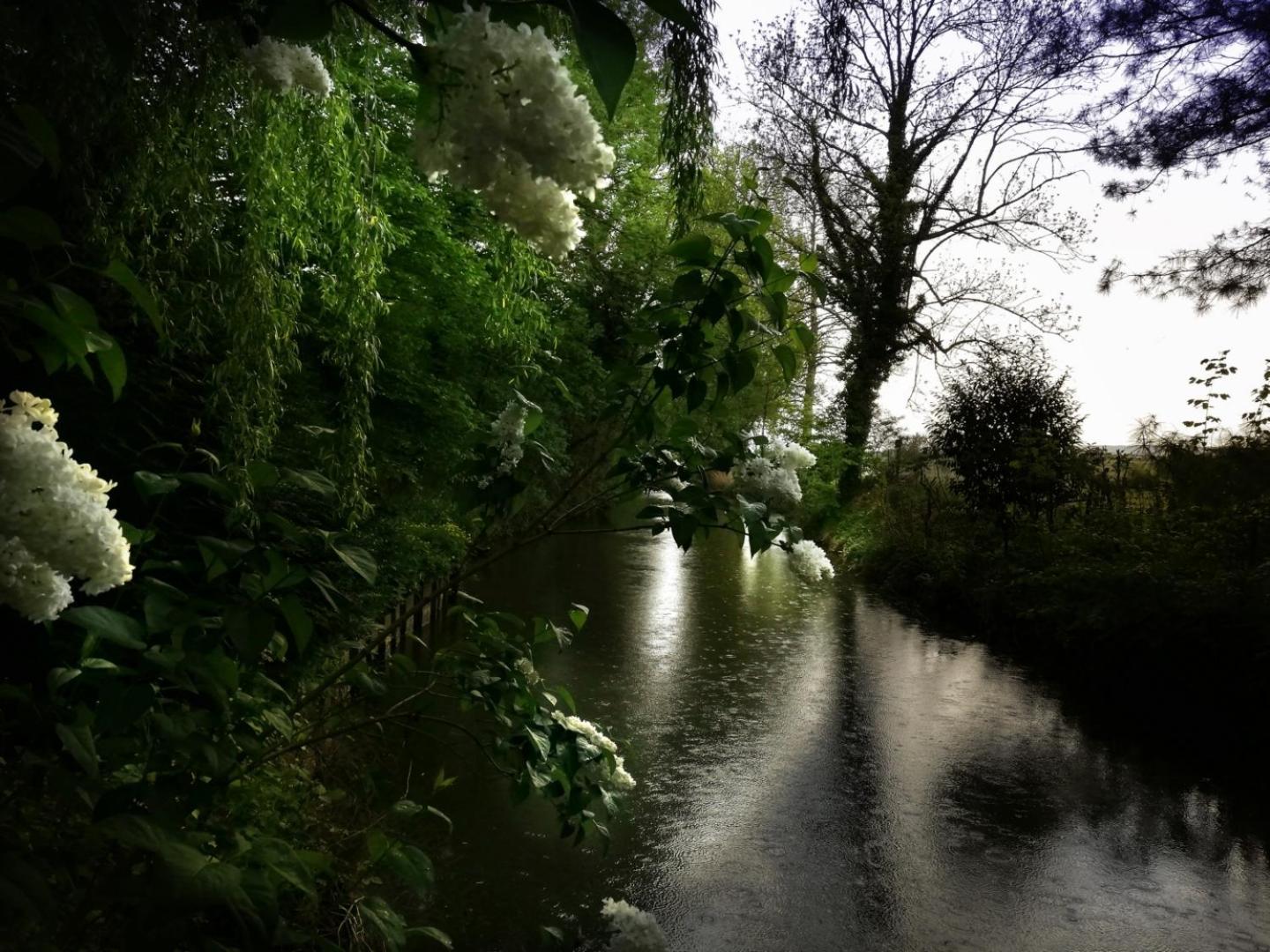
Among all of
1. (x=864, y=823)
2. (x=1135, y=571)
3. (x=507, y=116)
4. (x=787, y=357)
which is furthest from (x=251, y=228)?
(x=1135, y=571)

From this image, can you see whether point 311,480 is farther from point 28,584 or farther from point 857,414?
point 857,414

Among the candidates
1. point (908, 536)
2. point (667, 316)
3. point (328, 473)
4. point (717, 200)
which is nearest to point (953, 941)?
point (667, 316)

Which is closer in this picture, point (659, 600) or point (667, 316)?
point (667, 316)

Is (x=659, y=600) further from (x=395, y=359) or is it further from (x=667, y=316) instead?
(x=667, y=316)

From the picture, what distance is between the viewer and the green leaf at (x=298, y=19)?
2.93 ft

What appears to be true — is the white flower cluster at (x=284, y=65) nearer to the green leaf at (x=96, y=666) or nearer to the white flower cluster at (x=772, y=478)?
the green leaf at (x=96, y=666)

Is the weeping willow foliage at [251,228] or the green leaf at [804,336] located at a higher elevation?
the weeping willow foliage at [251,228]

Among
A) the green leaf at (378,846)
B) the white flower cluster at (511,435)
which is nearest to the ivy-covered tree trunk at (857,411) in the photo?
the white flower cluster at (511,435)

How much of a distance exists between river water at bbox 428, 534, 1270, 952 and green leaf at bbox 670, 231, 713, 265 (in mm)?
2253

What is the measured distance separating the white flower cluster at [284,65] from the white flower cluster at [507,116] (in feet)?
2.03

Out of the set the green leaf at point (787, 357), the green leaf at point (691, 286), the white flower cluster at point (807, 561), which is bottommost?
the white flower cluster at point (807, 561)

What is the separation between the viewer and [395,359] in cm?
683

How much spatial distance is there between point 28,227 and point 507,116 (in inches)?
22.2

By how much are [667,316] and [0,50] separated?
1484 millimetres
